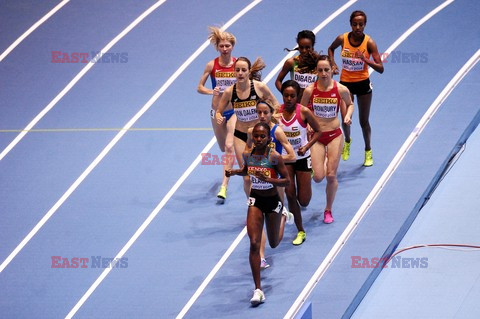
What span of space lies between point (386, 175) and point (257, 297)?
3.38 metres

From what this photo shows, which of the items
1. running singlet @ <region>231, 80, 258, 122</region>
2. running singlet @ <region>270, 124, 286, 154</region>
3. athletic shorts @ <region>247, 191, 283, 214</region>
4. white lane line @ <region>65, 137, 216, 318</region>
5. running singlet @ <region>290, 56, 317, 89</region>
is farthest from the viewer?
Result: running singlet @ <region>290, 56, 317, 89</region>

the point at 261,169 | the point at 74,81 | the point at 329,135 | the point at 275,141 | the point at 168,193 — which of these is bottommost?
the point at 168,193

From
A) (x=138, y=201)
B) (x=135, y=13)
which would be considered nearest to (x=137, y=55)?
(x=135, y=13)

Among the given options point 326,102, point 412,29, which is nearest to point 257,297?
point 326,102

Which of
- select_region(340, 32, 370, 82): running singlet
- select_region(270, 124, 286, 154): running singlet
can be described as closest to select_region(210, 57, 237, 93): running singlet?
select_region(340, 32, 370, 82): running singlet

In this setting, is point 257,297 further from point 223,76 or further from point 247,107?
point 223,76

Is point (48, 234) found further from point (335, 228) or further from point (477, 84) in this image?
point (477, 84)

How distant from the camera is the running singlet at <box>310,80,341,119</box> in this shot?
1225 centimetres

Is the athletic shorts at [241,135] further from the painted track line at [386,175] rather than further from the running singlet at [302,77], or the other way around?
the painted track line at [386,175]

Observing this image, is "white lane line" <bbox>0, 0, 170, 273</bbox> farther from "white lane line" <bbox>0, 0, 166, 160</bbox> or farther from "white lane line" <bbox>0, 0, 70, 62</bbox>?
"white lane line" <bbox>0, 0, 70, 62</bbox>

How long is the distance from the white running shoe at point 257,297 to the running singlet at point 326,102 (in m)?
2.64

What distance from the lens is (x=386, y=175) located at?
13414 mm

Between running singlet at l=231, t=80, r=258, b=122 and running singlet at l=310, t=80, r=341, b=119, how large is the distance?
0.83 m

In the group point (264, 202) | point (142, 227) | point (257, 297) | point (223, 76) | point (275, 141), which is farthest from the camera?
point (223, 76)
